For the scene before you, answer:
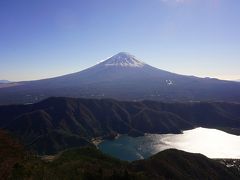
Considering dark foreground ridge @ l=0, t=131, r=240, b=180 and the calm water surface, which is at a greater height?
dark foreground ridge @ l=0, t=131, r=240, b=180

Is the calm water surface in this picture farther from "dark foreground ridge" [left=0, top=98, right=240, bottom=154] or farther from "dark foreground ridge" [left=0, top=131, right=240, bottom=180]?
"dark foreground ridge" [left=0, top=131, right=240, bottom=180]

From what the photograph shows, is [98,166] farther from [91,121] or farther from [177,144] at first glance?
[91,121]

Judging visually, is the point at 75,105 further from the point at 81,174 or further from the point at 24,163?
the point at 24,163

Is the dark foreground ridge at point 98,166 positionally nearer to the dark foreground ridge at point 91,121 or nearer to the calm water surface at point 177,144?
the calm water surface at point 177,144

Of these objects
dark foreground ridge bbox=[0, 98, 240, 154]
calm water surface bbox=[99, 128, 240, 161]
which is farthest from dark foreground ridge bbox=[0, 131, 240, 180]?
dark foreground ridge bbox=[0, 98, 240, 154]

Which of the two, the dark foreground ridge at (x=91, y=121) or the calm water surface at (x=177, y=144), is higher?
the dark foreground ridge at (x=91, y=121)

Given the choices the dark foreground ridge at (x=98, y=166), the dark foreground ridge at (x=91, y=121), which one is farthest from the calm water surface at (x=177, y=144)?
the dark foreground ridge at (x=98, y=166)
